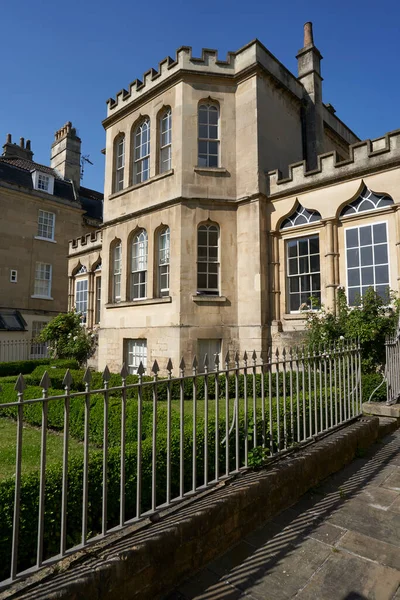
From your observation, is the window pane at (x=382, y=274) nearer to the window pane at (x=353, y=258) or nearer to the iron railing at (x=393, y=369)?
the window pane at (x=353, y=258)

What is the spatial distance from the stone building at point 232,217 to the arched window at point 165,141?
0.16 feet

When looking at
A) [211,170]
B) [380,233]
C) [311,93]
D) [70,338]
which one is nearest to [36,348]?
[70,338]

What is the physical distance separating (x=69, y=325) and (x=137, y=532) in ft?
56.3

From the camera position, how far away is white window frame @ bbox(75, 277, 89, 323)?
20359 millimetres

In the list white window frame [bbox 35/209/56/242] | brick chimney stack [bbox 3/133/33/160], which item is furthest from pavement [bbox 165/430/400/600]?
brick chimney stack [bbox 3/133/33/160]

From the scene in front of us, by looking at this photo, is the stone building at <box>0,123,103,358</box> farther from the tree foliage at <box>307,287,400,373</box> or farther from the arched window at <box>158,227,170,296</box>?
the tree foliage at <box>307,287,400,373</box>

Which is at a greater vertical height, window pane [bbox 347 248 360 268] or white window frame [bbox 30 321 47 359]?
window pane [bbox 347 248 360 268]

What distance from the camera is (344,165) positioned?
11.3m

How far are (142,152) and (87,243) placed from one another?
24.7 feet

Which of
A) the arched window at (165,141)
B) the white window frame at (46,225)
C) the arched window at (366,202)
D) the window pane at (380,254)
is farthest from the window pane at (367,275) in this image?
the white window frame at (46,225)

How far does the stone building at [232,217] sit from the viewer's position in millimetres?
11234

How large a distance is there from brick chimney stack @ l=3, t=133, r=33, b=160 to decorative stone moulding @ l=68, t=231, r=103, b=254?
463 inches

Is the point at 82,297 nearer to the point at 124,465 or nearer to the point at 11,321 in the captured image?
the point at 11,321

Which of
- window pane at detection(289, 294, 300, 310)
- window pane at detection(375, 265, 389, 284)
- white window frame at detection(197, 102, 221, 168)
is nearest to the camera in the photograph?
window pane at detection(375, 265, 389, 284)
